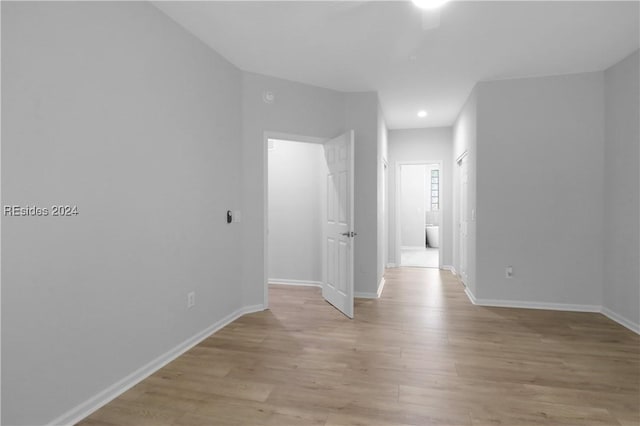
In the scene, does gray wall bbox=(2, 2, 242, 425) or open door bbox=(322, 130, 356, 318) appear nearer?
gray wall bbox=(2, 2, 242, 425)

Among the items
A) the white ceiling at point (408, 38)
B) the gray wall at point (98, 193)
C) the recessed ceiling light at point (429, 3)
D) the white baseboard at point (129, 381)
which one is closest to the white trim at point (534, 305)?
the white ceiling at point (408, 38)

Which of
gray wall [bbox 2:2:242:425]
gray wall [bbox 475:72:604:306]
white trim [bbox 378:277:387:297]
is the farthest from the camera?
white trim [bbox 378:277:387:297]

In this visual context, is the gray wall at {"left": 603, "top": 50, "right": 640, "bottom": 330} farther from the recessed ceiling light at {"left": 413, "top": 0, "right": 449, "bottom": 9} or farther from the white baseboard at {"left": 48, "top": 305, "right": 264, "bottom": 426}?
the white baseboard at {"left": 48, "top": 305, "right": 264, "bottom": 426}

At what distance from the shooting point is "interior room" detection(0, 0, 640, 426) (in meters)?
2.00

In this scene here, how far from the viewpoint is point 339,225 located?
4.40 m

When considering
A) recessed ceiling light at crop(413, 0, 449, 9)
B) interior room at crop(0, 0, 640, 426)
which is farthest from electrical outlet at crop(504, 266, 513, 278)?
recessed ceiling light at crop(413, 0, 449, 9)

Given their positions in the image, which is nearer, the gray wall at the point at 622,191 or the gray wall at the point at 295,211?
the gray wall at the point at 622,191

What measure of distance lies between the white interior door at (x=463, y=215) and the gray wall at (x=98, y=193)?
3.81 metres

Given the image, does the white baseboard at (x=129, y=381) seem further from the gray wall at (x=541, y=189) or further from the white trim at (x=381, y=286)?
the gray wall at (x=541, y=189)

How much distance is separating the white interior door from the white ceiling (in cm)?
146

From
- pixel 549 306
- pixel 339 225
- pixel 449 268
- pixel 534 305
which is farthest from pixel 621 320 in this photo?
pixel 449 268

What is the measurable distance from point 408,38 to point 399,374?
2.84m

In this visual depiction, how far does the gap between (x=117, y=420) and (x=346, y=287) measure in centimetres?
253

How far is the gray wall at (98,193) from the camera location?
179 centimetres
